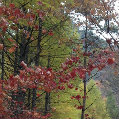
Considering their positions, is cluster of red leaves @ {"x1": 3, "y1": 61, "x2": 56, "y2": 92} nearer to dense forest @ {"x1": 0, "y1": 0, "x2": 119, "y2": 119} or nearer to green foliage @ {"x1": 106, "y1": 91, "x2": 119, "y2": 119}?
dense forest @ {"x1": 0, "y1": 0, "x2": 119, "y2": 119}

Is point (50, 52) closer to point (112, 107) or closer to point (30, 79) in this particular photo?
point (30, 79)

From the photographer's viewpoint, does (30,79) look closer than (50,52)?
Yes

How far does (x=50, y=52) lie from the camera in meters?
8.52

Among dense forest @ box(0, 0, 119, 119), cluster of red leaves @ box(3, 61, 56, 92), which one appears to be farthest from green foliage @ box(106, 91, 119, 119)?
cluster of red leaves @ box(3, 61, 56, 92)

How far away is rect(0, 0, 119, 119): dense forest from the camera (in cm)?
398

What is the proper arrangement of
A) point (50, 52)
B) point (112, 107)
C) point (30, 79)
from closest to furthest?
point (30, 79) < point (50, 52) < point (112, 107)

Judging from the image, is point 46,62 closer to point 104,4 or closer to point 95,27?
point 95,27

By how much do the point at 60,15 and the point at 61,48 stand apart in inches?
103

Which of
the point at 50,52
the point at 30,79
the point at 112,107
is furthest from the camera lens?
the point at 112,107

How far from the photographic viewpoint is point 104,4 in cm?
859

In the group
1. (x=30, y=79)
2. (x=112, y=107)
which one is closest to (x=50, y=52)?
(x=30, y=79)

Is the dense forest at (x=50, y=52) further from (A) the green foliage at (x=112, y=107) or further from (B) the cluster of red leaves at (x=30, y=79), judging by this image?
(A) the green foliage at (x=112, y=107)

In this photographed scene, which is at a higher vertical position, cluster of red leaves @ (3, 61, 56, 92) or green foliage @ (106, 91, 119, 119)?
cluster of red leaves @ (3, 61, 56, 92)

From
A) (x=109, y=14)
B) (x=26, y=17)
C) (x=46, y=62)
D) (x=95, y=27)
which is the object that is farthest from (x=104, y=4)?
(x=26, y=17)
